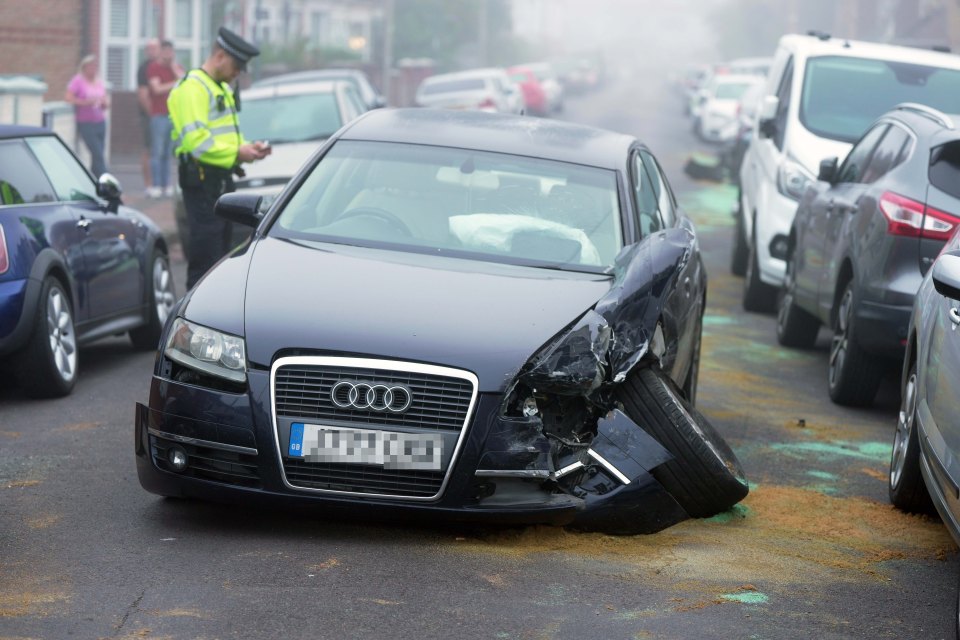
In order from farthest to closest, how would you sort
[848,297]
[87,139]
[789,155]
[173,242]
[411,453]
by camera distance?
[87,139]
[173,242]
[789,155]
[848,297]
[411,453]

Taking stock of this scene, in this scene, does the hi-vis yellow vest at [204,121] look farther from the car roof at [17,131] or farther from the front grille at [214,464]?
the front grille at [214,464]

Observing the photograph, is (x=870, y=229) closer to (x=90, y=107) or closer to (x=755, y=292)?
(x=755, y=292)

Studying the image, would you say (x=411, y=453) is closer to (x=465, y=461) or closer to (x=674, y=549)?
(x=465, y=461)

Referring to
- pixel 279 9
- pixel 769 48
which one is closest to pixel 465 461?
pixel 279 9

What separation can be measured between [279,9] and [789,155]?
47517 mm

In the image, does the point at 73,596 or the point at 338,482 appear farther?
the point at 338,482

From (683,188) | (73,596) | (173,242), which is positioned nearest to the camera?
(73,596)

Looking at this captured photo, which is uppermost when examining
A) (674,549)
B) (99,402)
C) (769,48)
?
(674,549)

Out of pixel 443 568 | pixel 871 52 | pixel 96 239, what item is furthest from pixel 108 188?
pixel 871 52

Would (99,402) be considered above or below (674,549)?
below

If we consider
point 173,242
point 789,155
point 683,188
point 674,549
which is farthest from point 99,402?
point 683,188

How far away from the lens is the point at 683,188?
87.7ft

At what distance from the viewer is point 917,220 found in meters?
8.51

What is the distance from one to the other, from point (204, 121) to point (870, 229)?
4118mm
